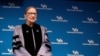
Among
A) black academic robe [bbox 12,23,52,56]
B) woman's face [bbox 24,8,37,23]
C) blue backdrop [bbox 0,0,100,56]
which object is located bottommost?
blue backdrop [bbox 0,0,100,56]

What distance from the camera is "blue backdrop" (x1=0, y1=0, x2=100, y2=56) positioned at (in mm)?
5820

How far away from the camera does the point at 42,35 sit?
373cm

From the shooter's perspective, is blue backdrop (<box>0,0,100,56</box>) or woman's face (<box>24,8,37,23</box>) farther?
blue backdrop (<box>0,0,100,56</box>)

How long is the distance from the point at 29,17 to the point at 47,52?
488mm

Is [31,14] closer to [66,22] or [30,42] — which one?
[30,42]

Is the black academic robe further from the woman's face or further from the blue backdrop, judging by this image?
the blue backdrop

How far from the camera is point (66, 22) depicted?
601 centimetres

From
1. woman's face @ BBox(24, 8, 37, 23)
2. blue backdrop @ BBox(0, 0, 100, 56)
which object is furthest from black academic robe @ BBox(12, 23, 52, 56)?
blue backdrop @ BBox(0, 0, 100, 56)

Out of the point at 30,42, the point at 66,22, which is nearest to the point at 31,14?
the point at 30,42

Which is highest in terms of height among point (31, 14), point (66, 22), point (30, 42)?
point (31, 14)

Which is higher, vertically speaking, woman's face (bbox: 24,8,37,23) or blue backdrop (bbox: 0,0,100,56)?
woman's face (bbox: 24,8,37,23)

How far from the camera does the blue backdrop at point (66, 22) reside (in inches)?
229

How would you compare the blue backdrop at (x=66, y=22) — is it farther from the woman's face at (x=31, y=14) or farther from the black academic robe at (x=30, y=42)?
the woman's face at (x=31, y=14)

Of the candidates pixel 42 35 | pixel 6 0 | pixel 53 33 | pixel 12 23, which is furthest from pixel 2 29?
pixel 42 35
